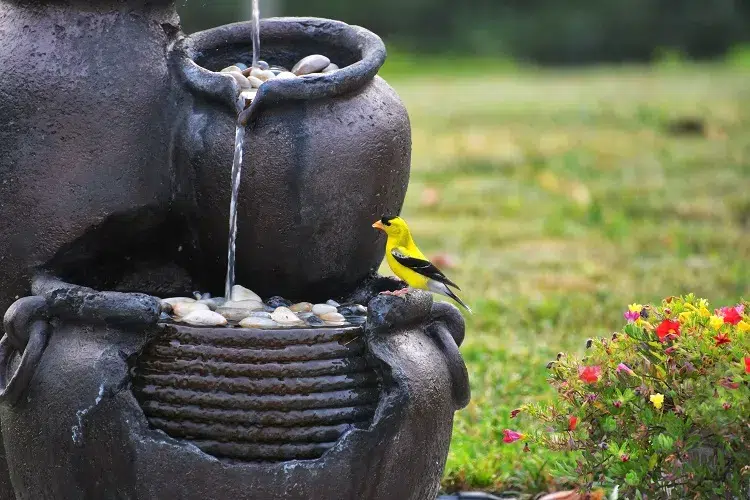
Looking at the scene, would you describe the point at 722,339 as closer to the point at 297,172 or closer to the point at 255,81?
the point at 297,172

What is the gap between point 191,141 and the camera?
332cm

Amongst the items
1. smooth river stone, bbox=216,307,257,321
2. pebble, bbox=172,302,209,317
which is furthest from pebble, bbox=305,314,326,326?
pebble, bbox=172,302,209,317

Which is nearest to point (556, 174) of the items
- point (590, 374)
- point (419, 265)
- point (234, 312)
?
point (419, 265)

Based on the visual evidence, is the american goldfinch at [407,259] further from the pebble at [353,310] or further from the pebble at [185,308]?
the pebble at [185,308]

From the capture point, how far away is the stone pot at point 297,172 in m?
3.25

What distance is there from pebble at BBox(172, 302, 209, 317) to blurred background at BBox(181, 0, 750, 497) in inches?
43.8

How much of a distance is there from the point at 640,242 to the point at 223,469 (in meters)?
5.81

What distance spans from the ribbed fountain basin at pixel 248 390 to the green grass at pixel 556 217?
4.11ft

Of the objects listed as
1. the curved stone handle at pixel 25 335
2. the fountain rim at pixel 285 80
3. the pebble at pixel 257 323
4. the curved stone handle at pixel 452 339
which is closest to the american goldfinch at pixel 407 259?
the curved stone handle at pixel 452 339

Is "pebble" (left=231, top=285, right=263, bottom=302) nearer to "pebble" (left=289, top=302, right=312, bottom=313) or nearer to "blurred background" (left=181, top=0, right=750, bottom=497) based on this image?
"pebble" (left=289, top=302, right=312, bottom=313)

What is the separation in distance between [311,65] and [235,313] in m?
0.79

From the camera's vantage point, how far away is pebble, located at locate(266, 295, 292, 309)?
337 cm

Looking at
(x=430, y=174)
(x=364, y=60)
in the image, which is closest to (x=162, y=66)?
(x=364, y=60)

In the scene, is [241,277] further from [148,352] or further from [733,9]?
→ [733,9]
